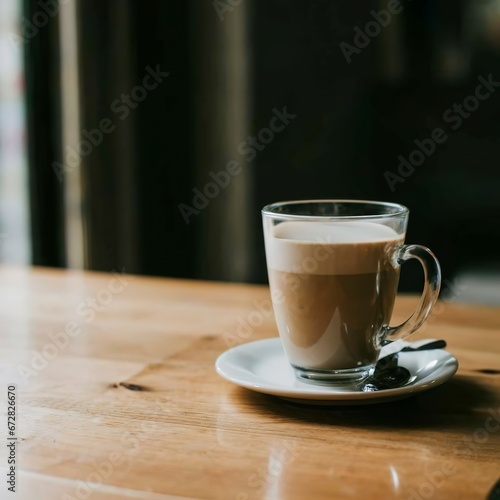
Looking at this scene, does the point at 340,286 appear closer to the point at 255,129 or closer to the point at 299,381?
the point at 299,381

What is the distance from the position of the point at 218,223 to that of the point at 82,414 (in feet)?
7.35

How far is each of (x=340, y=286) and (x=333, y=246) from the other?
0.13 ft

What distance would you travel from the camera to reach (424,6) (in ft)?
8.47

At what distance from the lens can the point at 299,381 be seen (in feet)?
2.40

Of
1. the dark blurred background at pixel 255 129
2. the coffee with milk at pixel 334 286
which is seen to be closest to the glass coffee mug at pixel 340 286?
the coffee with milk at pixel 334 286

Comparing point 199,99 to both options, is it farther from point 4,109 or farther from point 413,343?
point 413,343

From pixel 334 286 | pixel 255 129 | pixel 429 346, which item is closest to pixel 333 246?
pixel 334 286

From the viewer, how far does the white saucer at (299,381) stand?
65cm

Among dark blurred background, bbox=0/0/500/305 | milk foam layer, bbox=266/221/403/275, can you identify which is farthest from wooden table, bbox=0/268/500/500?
dark blurred background, bbox=0/0/500/305

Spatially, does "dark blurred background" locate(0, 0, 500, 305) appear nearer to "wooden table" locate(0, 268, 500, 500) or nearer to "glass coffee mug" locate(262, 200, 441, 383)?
"wooden table" locate(0, 268, 500, 500)

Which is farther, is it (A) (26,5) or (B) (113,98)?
(B) (113,98)

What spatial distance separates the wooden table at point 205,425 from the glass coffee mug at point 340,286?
6 cm

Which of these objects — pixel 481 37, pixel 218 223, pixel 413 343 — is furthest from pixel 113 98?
pixel 413 343

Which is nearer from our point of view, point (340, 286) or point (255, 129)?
point (340, 286)
